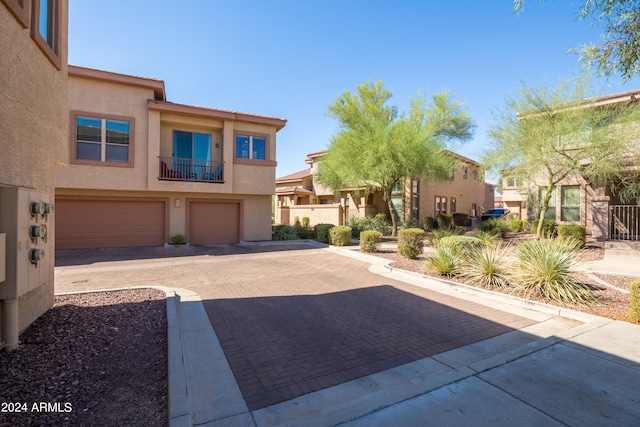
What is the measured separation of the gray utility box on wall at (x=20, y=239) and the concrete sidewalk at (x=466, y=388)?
1997 millimetres

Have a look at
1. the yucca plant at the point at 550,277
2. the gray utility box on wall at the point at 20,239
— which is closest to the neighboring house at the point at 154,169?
the gray utility box on wall at the point at 20,239

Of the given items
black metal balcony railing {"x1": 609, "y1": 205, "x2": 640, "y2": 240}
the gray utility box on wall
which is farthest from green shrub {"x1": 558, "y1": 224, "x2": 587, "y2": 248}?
the gray utility box on wall

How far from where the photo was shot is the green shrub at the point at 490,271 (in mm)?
7855

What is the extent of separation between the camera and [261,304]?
6.64 meters

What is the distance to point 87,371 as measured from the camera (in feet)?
12.0

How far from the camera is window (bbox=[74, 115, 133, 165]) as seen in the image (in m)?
14.1

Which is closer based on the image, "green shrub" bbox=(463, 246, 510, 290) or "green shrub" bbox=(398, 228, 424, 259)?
"green shrub" bbox=(463, 246, 510, 290)

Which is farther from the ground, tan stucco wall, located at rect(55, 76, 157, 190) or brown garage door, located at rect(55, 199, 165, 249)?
tan stucco wall, located at rect(55, 76, 157, 190)

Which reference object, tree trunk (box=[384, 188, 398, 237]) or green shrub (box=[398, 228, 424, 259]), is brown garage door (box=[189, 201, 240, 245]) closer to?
tree trunk (box=[384, 188, 398, 237])

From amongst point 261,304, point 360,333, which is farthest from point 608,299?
point 261,304

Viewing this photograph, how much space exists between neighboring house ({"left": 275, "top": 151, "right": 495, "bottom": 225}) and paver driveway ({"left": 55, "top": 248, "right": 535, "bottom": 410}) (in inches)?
551

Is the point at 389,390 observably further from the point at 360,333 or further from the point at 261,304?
the point at 261,304

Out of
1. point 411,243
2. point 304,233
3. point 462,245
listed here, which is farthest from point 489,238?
point 304,233

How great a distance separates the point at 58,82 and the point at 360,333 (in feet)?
23.8
